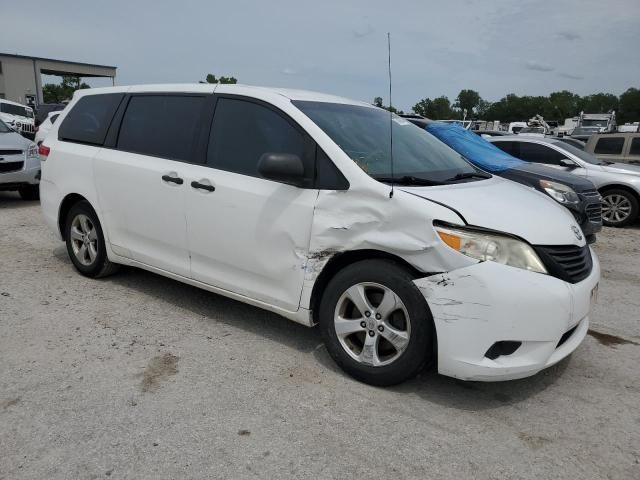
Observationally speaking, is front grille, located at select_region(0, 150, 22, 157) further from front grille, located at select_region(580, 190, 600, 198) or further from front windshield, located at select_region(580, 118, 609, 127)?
front windshield, located at select_region(580, 118, 609, 127)

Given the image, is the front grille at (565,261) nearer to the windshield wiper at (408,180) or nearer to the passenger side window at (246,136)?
the windshield wiper at (408,180)

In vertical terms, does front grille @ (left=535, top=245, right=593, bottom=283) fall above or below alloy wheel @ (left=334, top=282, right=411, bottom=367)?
above

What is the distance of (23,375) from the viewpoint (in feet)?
10.9

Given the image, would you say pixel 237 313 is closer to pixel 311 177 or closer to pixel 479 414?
pixel 311 177

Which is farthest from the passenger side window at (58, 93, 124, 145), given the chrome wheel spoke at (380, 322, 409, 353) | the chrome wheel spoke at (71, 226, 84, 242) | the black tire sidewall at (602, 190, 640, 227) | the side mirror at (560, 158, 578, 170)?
the black tire sidewall at (602, 190, 640, 227)

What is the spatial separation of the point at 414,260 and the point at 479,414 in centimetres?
94

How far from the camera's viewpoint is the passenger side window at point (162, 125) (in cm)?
418

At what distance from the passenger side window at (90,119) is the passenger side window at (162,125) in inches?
9.5

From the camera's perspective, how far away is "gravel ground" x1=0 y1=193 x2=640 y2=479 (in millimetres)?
2586

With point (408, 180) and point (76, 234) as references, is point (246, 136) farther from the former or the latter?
point (76, 234)

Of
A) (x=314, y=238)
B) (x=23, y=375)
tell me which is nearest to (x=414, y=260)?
(x=314, y=238)

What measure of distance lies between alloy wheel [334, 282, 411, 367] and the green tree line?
87174mm

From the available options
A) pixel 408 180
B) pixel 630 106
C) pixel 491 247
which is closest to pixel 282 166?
pixel 408 180

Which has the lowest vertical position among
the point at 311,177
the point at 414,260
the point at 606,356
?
the point at 606,356
